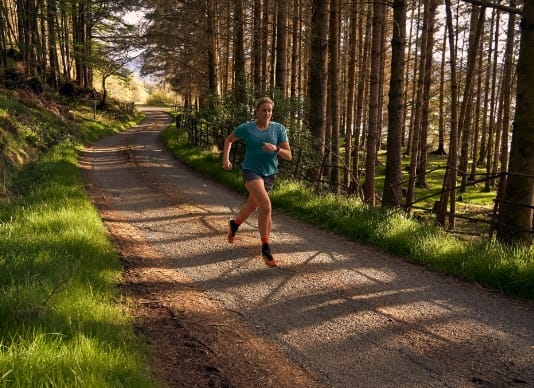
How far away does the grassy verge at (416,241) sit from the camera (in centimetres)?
550

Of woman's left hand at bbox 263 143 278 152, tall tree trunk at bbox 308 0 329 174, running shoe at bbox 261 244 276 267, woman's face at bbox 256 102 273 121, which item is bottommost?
running shoe at bbox 261 244 276 267

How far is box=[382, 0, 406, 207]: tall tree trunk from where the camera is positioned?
962 centimetres

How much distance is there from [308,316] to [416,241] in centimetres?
292

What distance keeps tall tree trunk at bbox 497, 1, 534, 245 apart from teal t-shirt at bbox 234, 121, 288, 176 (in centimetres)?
334

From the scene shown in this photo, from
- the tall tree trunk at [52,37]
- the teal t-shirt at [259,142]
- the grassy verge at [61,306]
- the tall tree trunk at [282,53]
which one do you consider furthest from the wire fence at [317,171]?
the tall tree trunk at [52,37]

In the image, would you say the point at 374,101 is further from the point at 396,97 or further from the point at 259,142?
the point at 259,142

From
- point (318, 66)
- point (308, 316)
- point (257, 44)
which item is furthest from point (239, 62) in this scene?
point (308, 316)

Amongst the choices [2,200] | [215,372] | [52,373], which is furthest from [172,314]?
[2,200]

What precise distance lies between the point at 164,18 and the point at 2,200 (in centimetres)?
1405

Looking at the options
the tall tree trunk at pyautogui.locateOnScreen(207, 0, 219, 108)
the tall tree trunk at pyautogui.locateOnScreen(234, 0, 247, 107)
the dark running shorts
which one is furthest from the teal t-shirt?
the tall tree trunk at pyautogui.locateOnScreen(207, 0, 219, 108)

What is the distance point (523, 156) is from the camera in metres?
6.40

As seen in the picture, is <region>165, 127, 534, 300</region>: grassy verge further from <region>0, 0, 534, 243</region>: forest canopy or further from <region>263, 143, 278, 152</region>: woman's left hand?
<region>263, 143, 278, 152</region>: woman's left hand

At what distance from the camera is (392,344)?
4.07 meters

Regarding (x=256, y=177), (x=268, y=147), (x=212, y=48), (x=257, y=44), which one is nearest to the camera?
(x=268, y=147)
